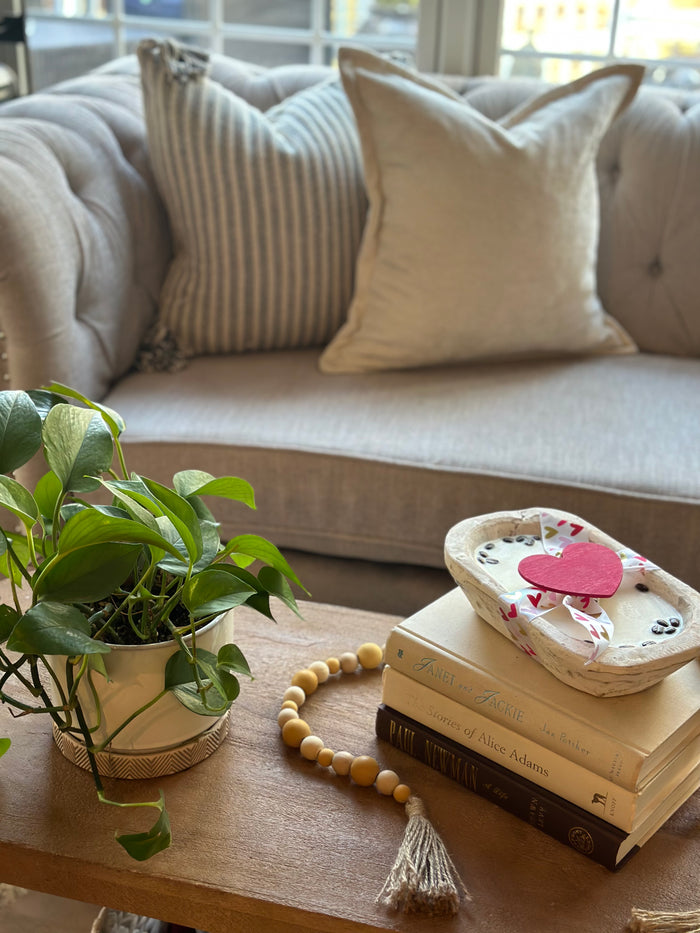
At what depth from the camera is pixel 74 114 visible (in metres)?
1.63

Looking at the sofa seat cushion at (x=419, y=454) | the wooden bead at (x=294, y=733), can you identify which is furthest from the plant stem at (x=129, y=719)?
the sofa seat cushion at (x=419, y=454)

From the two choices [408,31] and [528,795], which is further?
[408,31]

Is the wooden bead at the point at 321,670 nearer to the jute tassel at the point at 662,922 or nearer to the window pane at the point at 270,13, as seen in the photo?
the jute tassel at the point at 662,922

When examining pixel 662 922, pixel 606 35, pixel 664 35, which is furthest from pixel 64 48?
pixel 662 922

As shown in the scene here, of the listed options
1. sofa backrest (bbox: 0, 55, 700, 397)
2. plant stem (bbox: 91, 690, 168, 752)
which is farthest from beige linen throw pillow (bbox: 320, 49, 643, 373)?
plant stem (bbox: 91, 690, 168, 752)

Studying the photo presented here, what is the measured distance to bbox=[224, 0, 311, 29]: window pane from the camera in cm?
236

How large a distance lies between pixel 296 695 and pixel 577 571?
0.97 feet

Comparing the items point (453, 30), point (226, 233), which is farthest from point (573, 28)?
point (226, 233)

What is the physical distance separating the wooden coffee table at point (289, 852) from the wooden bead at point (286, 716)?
0.02 meters

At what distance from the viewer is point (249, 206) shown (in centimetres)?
164

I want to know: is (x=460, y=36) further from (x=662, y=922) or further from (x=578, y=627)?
(x=662, y=922)

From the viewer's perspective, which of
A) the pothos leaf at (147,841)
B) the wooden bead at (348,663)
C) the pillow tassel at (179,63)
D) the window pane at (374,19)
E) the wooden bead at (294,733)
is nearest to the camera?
the pothos leaf at (147,841)

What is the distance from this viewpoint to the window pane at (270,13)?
2361 mm

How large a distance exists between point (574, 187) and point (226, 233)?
627mm
